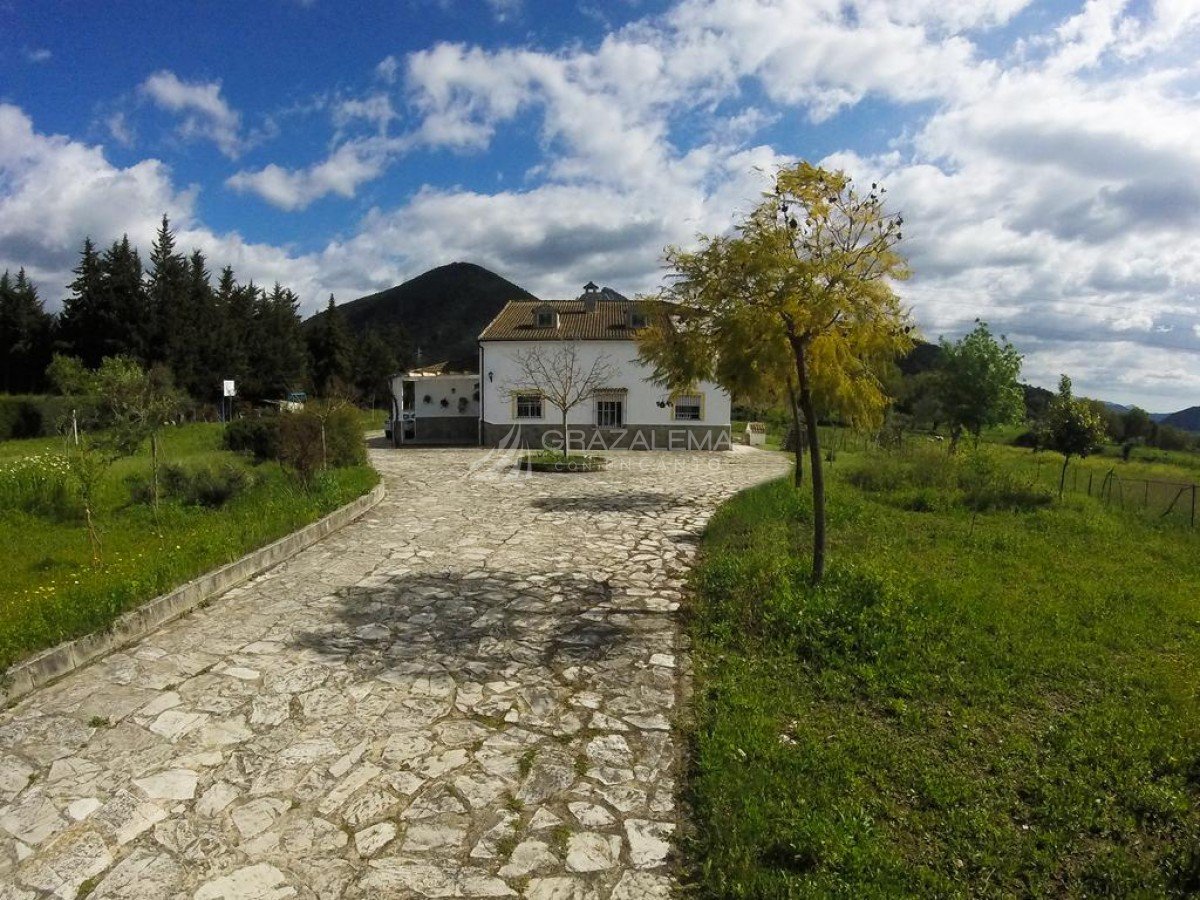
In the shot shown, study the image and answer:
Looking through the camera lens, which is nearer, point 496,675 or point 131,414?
point 496,675

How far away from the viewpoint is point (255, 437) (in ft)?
56.6

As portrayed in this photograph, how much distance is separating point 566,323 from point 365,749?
23.9 metres

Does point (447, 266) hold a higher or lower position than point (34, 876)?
higher

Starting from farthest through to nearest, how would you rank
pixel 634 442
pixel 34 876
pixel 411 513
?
pixel 634 442
pixel 411 513
pixel 34 876

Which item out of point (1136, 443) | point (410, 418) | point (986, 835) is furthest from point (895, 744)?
point (1136, 443)

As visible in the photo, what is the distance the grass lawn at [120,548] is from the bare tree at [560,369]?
12622mm

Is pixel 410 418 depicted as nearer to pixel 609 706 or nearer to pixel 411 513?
pixel 411 513

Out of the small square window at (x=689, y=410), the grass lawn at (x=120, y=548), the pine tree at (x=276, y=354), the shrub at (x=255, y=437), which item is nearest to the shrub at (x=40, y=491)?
the grass lawn at (x=120, y=548)

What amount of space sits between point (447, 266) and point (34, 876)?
13588cm

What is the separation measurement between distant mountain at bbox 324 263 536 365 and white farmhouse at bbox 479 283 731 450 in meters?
78.8

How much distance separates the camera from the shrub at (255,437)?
54.6 feet

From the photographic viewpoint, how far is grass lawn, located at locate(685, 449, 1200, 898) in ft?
10.4

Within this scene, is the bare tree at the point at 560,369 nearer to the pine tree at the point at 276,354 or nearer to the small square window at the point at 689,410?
the small square window at the point at 689,410

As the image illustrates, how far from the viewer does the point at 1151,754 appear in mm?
4090
